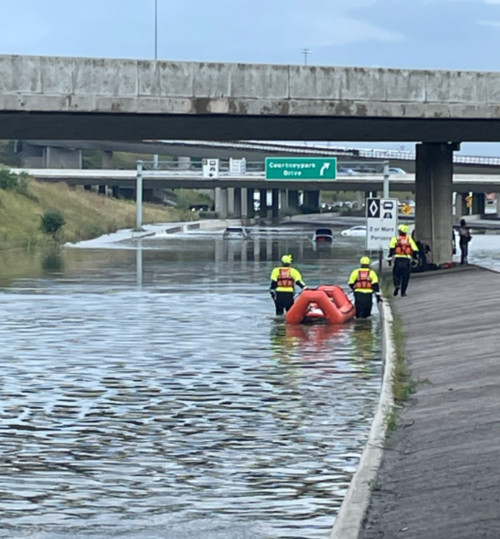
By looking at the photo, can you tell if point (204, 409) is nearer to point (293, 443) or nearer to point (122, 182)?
point (293, 443)

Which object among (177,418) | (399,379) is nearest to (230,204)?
(399,379)

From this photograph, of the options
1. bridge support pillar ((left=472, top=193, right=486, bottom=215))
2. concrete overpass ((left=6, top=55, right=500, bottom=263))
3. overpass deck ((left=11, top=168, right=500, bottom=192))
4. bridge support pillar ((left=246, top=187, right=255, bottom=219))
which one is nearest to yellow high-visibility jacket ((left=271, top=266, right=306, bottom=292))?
Answer: concrete overpass ((left=6, top=55, right=500, bottom=263))

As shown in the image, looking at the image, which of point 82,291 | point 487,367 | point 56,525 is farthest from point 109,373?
point 82,291

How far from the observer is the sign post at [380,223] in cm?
4372

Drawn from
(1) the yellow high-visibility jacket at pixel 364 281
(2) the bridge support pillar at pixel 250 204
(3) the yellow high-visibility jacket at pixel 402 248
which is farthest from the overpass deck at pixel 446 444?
(2) the bridge support pillar at pixel 250 204

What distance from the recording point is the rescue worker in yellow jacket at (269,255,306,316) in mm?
32094

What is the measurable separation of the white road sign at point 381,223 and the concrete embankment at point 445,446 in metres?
15.0

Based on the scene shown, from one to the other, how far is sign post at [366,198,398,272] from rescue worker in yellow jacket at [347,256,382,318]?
37.9ft

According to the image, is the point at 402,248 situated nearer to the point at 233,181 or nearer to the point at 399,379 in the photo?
the point at 399,379

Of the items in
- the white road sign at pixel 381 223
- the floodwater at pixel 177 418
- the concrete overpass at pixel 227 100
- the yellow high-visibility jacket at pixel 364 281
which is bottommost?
the floodwater at pixel 177 418

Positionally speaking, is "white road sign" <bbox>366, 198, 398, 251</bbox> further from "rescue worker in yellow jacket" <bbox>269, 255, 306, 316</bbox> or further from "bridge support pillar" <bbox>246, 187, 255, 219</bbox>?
"bridge support pillar" <bbox>246, 187, 255, 219</bbox>

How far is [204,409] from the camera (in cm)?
1847

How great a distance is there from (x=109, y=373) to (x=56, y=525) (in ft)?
34.9

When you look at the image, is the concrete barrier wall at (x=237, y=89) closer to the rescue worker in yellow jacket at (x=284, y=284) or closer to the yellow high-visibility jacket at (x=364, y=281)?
the rescue worker in yellow jacket at (x=284, y=284)
